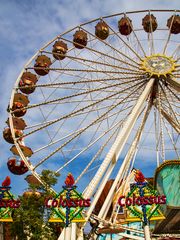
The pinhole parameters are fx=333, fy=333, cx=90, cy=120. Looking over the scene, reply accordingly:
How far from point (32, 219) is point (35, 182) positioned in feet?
6.70

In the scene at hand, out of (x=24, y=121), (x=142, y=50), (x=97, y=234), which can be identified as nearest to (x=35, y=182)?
(x=24, y=121)

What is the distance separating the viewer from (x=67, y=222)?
1162 cm

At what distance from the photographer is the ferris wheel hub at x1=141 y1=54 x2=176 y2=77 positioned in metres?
20.3

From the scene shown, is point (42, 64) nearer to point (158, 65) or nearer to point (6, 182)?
point (158, 65)

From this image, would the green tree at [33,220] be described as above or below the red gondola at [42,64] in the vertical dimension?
below

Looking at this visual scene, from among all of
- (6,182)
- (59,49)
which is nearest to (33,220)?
(6,182)

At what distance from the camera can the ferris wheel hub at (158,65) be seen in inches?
798

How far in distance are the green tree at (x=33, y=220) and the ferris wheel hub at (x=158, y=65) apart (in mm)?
9269

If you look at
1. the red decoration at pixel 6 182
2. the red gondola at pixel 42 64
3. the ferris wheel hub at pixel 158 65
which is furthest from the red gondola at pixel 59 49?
the red decoration at pixel 6 182

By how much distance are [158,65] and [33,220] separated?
11982 millimetres

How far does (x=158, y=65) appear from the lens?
2100 centimetres

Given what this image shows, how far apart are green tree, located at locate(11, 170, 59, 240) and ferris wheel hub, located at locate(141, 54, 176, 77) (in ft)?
Answer: 30.4

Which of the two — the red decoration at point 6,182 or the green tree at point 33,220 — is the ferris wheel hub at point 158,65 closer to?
the green tree at point 33,220

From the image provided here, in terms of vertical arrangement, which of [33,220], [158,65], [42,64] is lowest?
[33,220]
